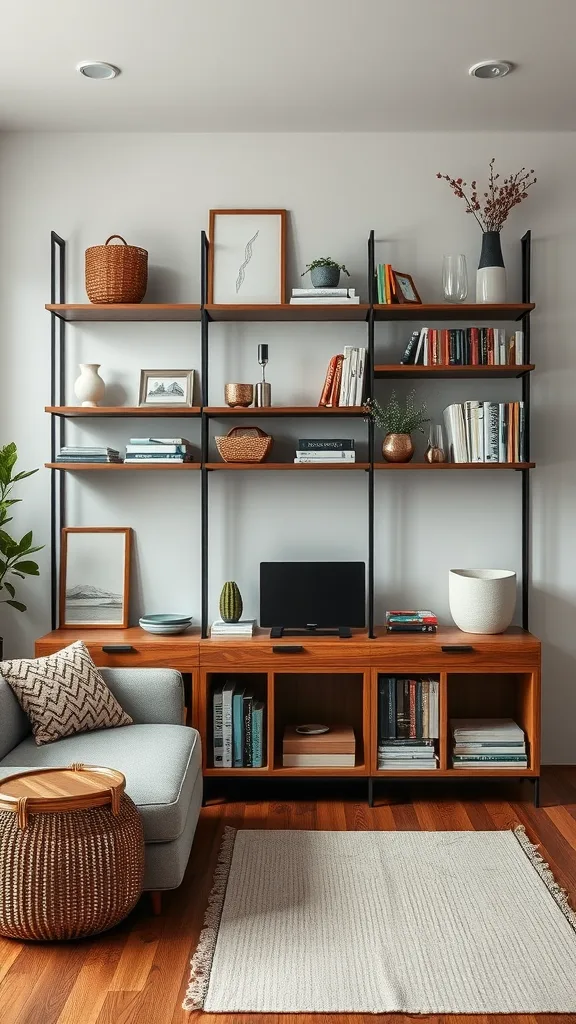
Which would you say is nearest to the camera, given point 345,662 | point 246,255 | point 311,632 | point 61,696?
point 61,696

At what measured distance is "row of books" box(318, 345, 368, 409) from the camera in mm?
3807

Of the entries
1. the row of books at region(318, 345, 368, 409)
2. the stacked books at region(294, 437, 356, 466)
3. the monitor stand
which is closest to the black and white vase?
the row of books at region(318, 345, 368, 409)

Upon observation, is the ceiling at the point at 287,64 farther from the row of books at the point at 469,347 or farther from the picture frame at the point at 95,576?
the picture frame at the point at 95,576

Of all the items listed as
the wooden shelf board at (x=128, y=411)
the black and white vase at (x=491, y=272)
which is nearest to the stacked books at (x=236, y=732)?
the wooden shelf board at (x=128, y=411)

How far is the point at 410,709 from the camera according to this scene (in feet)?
12.1

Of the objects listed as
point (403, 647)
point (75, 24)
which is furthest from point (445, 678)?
point (75, 24)

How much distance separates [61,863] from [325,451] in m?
2.00

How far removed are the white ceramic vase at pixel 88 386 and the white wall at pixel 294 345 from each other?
148 millimetres

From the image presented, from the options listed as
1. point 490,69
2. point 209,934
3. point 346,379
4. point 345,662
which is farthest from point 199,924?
point 490,69

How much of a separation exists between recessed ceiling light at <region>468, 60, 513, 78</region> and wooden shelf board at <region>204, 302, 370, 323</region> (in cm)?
97

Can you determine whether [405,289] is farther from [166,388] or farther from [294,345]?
[166,388]

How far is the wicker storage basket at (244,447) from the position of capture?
149 inches

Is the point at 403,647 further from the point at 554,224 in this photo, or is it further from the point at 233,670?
the point at 554,224

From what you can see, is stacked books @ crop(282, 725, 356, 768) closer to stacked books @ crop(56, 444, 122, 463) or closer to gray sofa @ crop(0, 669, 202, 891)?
gray sofa @ crop(0, 669, 202, 891)
